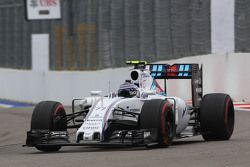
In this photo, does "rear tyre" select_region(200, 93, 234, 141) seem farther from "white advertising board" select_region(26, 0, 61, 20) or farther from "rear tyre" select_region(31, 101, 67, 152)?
"white advertising board" select_region(26, 0, 61, 20)

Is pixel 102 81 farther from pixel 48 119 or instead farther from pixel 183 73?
pixel 48 119

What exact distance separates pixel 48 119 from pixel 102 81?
14567mm

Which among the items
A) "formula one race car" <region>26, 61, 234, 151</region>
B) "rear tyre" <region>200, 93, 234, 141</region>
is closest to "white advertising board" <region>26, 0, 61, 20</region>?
"formula one race car" <region>26, 61, 234, 151</region>

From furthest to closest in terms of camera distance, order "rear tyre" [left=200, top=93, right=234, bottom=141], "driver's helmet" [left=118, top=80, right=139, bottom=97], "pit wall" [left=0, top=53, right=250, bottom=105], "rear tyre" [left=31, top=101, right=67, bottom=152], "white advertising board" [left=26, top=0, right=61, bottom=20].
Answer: "white advertising board" [left=26, top=0, right=61, bottom=20], "pit wall" [left=0, top=53, right=250, bottom=105], "rear tyre" [left=200, top=93, right=234, bottom=141], "driver's helmet" [left=118, top=80, right=139, bottom=97], "rear tyre" [left=31, top=101, right=67, bottom=152]

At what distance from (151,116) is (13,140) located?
5114mm

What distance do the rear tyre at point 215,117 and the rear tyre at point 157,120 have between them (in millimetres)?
1631

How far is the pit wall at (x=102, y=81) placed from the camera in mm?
22625

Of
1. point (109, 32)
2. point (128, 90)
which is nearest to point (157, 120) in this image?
point (128, 90)

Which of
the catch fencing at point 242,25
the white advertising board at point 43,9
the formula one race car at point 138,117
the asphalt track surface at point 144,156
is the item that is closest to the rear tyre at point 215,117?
the formula one race car at point 138,117

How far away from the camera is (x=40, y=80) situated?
29.2 m

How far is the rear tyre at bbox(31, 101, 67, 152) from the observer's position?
12297 millimetres

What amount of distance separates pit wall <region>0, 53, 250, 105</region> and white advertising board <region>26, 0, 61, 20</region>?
2.08 meters

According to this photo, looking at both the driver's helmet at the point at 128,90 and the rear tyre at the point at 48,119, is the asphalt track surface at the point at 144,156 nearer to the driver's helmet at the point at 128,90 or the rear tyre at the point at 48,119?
the rear tyre at the point at 48,119

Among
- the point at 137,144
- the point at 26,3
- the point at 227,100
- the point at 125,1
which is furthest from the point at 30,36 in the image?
the point at 137,144
